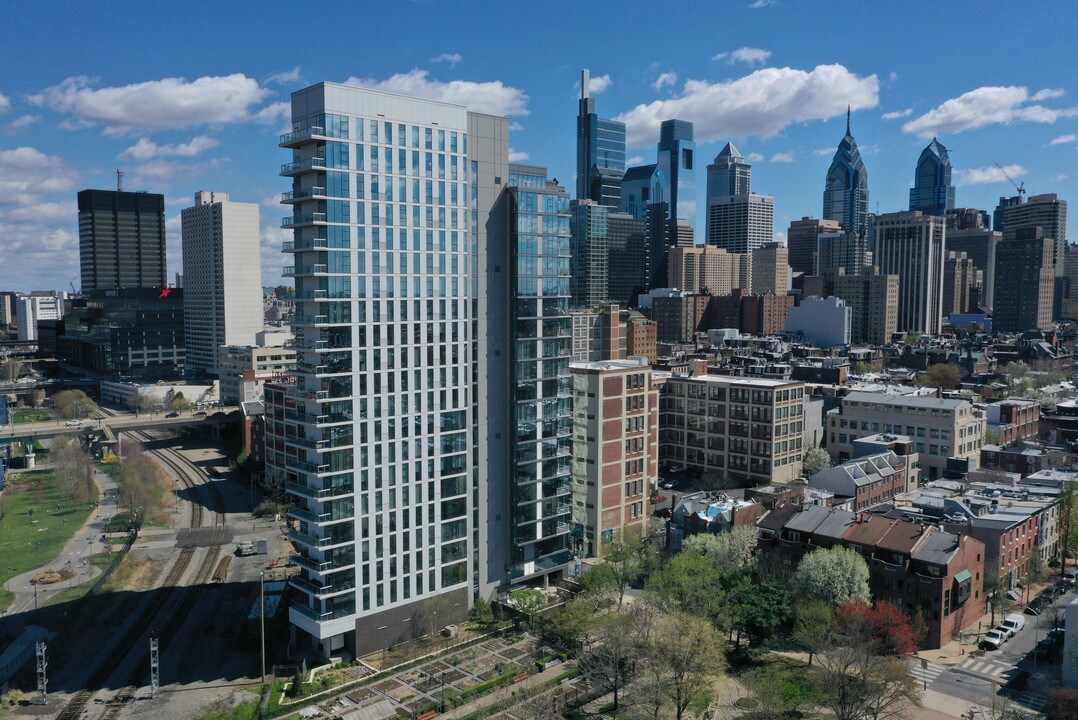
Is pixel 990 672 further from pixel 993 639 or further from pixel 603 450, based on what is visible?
pixel 603 450

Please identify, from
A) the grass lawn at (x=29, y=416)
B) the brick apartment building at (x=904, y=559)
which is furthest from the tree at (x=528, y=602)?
the grass lawn at (x=29, y=416)

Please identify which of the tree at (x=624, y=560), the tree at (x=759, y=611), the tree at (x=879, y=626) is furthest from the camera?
the tree at (x=624, y=560)

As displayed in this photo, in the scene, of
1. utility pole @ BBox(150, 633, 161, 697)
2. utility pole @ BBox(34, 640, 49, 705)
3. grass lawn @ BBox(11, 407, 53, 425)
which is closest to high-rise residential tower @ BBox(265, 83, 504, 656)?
utility pole @ BBox(150, 633, 161, 697)

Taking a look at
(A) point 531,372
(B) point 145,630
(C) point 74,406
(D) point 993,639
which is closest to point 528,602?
(A) point 531,372

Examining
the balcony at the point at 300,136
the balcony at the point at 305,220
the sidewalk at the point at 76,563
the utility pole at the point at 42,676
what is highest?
the balcony at the point at 300,136

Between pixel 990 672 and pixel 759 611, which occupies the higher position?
pixel 759 611

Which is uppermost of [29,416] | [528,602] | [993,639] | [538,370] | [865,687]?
[538,370]

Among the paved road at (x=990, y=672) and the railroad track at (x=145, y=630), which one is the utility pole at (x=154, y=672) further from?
the paved road at (x=990, y=672)
